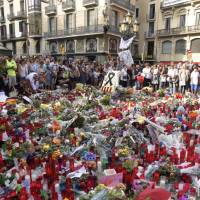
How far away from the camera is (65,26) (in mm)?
30875

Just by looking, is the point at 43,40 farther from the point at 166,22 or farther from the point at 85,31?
the point at 166,22

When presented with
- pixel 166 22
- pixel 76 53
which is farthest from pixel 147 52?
pixel 76 53

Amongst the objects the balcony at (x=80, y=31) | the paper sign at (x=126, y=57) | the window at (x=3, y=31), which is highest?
the window at (x=3, y=31)

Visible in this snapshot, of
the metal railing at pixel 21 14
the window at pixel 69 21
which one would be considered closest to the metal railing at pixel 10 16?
the metal railing at pixel 21 14

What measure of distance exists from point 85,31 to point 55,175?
26.3m

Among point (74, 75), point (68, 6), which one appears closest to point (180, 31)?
point (68, 6)

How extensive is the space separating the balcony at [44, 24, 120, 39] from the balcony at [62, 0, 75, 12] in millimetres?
2356

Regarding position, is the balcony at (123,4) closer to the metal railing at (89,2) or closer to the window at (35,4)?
the metal railing at (89,2)

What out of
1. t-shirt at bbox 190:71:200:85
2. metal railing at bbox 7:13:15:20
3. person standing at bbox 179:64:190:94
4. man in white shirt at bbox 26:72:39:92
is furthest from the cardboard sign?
metal railing at bbox 7:13:15:20

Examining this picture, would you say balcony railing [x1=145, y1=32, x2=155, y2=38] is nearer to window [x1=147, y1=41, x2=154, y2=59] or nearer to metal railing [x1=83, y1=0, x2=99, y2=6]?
window [x1=147, y1=41, x2=154, y2=59]

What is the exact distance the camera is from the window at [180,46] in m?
31.1

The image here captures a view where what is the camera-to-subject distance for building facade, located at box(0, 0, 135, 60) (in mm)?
27719

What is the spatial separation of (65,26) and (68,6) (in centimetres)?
238

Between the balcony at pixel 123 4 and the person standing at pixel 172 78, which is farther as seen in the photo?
the balcony at pixel 123 4
